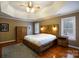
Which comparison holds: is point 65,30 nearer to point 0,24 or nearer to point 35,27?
point 35,27

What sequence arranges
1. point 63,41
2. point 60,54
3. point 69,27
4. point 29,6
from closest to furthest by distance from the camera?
point 60,54 < point 29,6 < point 63,41 < point 69,27

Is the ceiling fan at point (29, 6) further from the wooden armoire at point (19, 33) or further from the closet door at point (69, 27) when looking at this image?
the wooden armoire at point (19, 33)

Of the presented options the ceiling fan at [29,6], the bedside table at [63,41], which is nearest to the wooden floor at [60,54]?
the bedside table at [63,41]

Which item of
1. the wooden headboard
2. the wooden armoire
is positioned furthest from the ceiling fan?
the wooden armoire

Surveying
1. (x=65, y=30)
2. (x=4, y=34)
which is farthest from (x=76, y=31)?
(x=4, y=34)

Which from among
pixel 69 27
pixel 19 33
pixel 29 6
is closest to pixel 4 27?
pixel 19 33

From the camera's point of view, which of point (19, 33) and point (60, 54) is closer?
point (60, 54)

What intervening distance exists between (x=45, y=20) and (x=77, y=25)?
2.78m

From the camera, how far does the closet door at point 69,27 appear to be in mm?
4599

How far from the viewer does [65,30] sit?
5168 mm

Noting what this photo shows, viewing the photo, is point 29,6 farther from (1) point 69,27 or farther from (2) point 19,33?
(2) point 19,33

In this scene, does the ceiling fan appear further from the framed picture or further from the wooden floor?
the framed picture

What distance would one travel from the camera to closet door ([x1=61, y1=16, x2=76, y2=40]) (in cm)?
460

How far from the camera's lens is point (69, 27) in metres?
4.92
